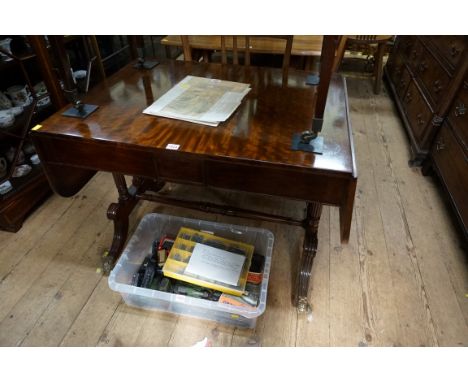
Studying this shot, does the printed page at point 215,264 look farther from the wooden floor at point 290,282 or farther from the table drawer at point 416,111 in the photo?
the table drawer at point 416,111

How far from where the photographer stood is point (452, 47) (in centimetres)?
177

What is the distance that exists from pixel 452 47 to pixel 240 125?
1.66 meters

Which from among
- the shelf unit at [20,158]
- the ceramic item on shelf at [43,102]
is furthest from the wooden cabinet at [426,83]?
the ceramic item on shelf at [43,102]

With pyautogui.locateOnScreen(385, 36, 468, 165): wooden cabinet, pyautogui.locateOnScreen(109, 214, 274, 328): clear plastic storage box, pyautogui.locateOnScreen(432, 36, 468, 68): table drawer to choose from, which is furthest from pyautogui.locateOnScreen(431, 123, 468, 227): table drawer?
pyautogui.locateOnScreen(109, 214, 274, 328): clear plastic storage box

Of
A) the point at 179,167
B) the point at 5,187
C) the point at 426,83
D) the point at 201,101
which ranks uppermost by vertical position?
the point at 201,101

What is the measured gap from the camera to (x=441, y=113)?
70.3 inches

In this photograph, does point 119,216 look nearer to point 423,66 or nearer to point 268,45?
point 268,45

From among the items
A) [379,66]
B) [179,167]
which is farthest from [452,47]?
[179,167]

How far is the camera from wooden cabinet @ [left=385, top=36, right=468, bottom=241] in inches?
61.0

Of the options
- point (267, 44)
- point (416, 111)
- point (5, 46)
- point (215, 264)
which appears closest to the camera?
point (215, 264)

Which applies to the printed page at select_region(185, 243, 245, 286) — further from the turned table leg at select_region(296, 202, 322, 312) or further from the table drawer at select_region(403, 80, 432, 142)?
the table drawer at select_region(403, 80, 432, 142)

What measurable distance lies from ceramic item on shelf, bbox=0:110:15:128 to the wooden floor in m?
0.47

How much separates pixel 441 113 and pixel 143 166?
179cm

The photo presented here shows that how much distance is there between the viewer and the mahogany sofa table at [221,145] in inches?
32.2
